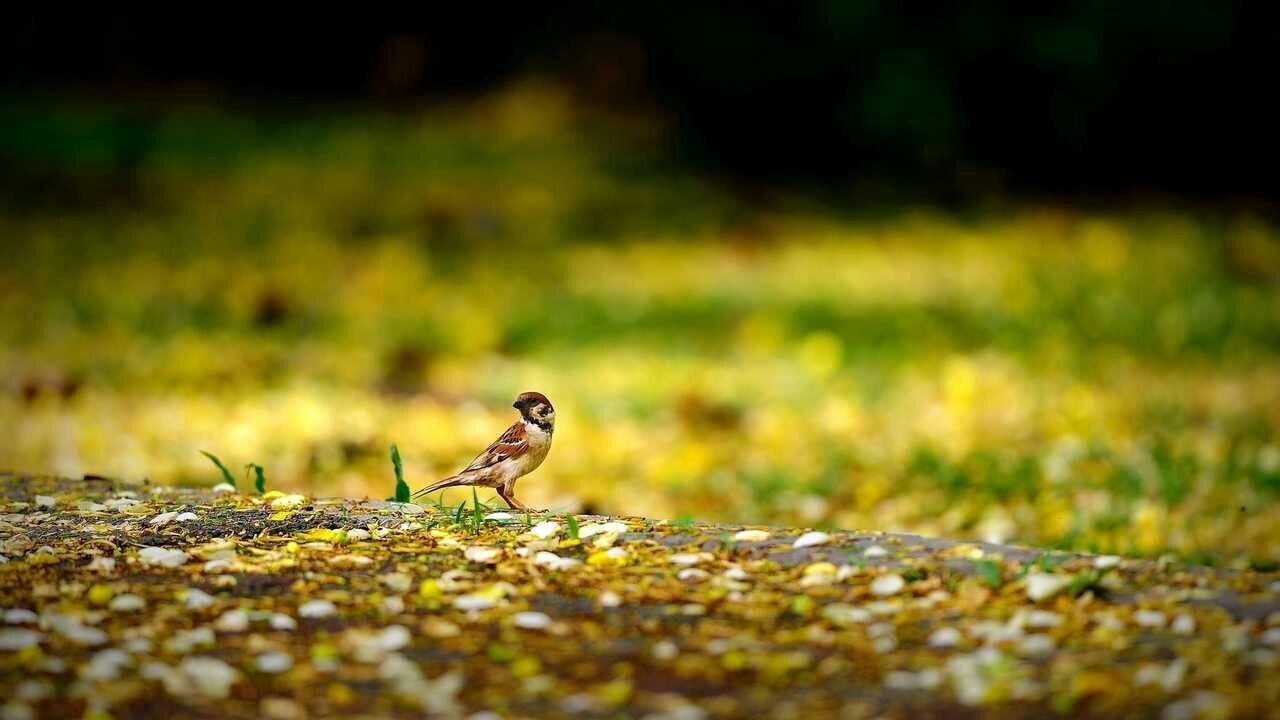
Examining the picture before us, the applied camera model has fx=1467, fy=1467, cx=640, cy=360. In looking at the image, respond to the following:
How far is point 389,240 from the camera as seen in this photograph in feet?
41.0

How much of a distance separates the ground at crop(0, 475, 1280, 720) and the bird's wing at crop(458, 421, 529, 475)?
0.19m

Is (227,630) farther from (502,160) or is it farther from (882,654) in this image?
(502,160)

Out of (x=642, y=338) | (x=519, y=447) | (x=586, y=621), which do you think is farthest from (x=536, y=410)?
(x=642, y=338)

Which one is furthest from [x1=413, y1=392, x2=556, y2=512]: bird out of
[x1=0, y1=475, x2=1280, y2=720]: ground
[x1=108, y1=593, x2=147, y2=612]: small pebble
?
[x1=108, y1=593, x2=147, y2=612]: small pebble

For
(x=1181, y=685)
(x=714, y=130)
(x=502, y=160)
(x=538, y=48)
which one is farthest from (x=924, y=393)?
(x=538, y=48)

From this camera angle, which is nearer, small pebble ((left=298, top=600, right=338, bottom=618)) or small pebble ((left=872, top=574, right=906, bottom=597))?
small pebble ((left=298, top=600, right=338, bottom=618))

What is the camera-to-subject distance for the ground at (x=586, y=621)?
2.83 meters

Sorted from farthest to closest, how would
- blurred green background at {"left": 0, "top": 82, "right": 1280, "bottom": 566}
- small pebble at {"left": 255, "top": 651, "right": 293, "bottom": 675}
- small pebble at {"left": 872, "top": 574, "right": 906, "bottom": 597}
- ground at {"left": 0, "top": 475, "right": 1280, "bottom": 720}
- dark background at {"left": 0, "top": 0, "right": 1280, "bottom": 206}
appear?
dark background at {"left": 0, "top": 0, "right": 1280, "bottom": 206}
blurred green background at {"left": 0, "top": 82, "right": 1280, "bottom": 566}
small pebble at {"left": 872, "top": 574, "right": 906, "bottom": 597}
small pebble at {"left": 255, "top": 651, "right": 293, "bottom": 675}
ground at {"left": 0, "top": 475, "right": 1280, "bottom": 720}

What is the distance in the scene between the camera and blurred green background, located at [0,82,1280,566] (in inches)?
248

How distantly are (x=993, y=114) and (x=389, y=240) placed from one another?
18.6 feet

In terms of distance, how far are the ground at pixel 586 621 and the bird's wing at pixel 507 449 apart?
7.6 inches

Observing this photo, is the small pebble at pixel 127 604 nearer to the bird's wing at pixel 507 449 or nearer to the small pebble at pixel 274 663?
the small pebble at pixel 274 663

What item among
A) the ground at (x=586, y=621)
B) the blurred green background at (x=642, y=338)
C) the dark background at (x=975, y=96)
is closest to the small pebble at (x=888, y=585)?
the ground at (x=586, y=621)

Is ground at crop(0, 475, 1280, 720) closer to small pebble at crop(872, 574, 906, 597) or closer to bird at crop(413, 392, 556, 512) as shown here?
small pebble at crop(872, 574, 906, 597)
